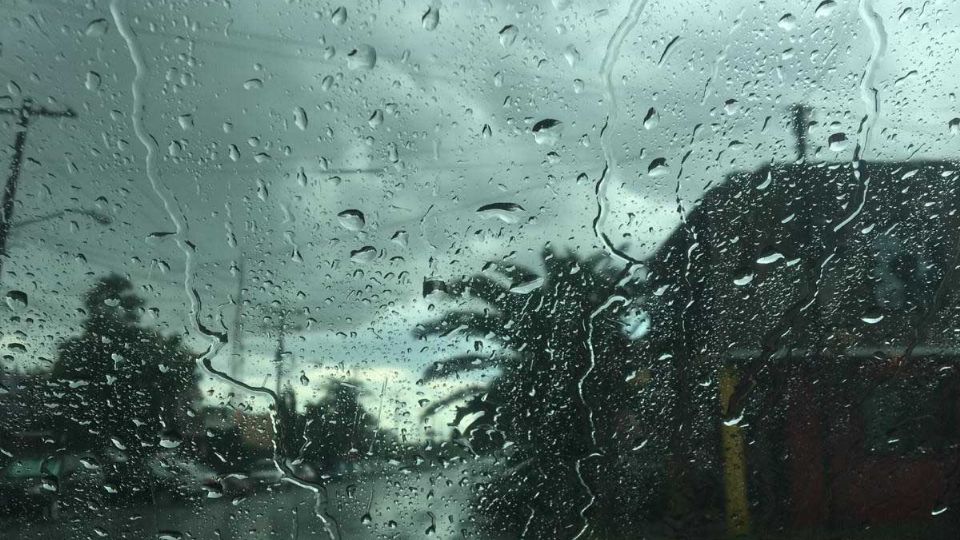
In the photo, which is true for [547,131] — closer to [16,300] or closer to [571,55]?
[571,55]

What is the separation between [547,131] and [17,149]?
5.27ft

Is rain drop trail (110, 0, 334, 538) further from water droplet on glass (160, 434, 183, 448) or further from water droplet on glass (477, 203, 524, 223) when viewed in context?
A: water droplet on glass (477, 203, 524, 223)

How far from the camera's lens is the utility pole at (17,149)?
88.0 inches

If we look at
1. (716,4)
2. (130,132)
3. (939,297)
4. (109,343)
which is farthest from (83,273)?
(939,297)

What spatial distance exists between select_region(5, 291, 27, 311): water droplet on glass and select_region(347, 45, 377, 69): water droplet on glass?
3.92 ft

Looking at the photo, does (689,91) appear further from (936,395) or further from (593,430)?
(936,395)

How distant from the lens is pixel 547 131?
2.56 m

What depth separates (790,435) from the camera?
2.67 meters

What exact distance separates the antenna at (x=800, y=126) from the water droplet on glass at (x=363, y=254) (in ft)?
4.98

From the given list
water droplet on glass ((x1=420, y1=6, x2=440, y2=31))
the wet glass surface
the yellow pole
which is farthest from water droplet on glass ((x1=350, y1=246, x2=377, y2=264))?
the yellow pole

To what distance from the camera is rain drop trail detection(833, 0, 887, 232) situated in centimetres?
268

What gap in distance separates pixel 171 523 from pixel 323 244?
934 millimetres

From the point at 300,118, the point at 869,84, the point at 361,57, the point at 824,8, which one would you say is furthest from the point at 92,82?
the point at 869,84

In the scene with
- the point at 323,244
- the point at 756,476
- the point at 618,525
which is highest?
the point at 323,244
